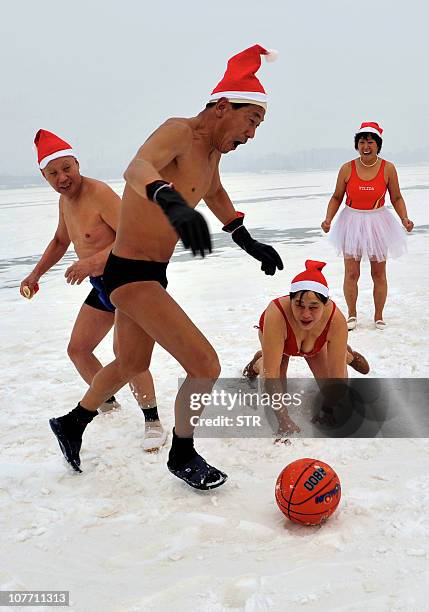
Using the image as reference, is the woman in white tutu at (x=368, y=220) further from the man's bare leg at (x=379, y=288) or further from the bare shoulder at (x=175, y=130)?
the bare shoulder at (x=175, y=130)

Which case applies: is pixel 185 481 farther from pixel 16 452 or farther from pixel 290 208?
pixel 290 208

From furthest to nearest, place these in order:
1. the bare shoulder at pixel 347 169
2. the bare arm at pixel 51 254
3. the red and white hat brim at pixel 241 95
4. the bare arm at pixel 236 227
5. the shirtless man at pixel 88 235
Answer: the bare shoulder at pixel 347 169, the bare arm at pixel 51 254, the shirtless man at pixel 88 235, the bare arm at pixel 236 227, the red and white hat brim at pixel 241 95

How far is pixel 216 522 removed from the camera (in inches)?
114

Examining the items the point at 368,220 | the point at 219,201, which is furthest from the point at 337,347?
the point at 368,220

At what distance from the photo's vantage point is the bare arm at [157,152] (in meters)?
2.61

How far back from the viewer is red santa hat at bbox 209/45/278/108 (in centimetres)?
291

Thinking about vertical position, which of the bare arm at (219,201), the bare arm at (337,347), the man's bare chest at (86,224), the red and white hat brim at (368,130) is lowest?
the bare arm at (337,347)

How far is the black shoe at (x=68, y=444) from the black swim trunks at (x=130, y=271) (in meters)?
0.92

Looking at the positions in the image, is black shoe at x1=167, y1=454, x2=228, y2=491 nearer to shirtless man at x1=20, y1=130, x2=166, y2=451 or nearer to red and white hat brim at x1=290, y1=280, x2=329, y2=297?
shirtless man at x1=20, y1=130, x2=166, y2=451

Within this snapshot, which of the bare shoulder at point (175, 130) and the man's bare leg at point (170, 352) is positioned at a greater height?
the bare shoulder at point (175, 130)

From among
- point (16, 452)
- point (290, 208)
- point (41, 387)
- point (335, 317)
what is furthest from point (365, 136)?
point (290, 208)

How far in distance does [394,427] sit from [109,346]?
3.19 metres

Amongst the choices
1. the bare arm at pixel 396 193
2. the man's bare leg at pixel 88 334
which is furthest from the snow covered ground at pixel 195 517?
the bare arm at pixel 396 193

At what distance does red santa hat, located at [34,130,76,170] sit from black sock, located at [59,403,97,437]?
5.08 feet
